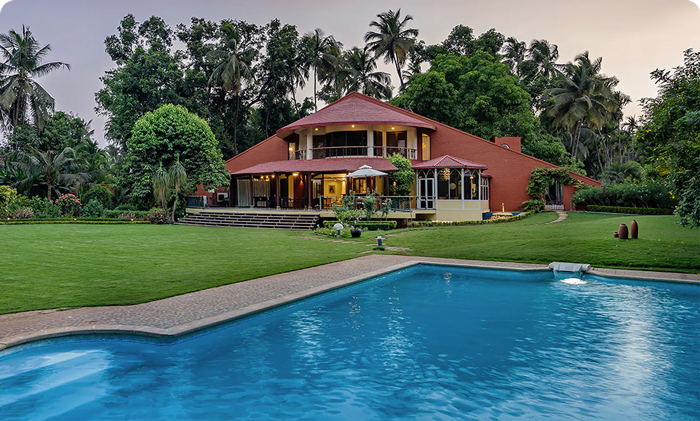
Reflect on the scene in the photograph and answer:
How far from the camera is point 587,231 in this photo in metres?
16.0

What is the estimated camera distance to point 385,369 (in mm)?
5645

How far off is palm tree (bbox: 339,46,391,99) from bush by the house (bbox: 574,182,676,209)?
24.0 metres

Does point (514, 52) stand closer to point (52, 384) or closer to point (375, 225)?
point (375, 225)

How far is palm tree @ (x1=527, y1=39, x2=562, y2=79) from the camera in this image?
46.4 m

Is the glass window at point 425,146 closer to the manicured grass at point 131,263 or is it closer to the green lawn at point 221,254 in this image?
the green lawn at point 221,254

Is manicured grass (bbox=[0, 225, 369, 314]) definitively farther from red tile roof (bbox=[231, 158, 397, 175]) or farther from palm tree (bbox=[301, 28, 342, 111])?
palm tree (bbox=[301, 28, 342, 111])

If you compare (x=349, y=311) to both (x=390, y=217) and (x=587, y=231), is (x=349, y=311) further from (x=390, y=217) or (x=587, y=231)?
(x=390, y=217)

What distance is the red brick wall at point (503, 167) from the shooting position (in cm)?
2756

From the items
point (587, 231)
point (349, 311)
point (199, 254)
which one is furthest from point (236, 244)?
point (587, 231)

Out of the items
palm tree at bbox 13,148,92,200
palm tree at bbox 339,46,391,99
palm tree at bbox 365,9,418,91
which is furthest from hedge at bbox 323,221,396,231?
palm tree at bbox 365,9,418,91

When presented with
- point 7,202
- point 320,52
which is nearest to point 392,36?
point 320,52

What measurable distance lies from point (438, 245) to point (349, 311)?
8.63m

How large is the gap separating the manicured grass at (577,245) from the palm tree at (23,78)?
36.5 m

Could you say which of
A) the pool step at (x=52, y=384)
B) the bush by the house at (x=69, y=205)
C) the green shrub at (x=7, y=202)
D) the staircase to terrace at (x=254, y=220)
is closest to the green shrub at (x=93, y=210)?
the bush by the house at (x=69, y=205)
